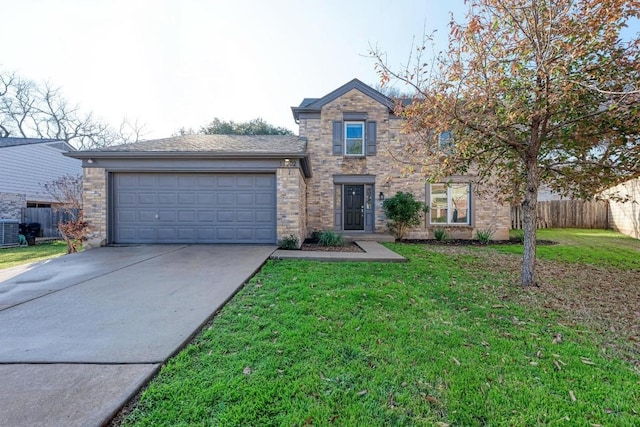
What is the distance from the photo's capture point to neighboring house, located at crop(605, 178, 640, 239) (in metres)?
11.9

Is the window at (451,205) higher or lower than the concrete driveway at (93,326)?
higher

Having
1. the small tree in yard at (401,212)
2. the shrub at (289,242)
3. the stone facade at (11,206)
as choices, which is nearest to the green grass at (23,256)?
the stone facade at (11,206)

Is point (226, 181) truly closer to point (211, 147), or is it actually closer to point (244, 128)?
point (211, 147)

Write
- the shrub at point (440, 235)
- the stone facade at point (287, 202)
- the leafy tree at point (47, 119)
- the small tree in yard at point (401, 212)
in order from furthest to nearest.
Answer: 1. the leafy tree at point (47, 119)
2. the shrub at point (440, 235)
3. the small tree in yard at point (401, 212)
4. the stone facade at point (287, 202)

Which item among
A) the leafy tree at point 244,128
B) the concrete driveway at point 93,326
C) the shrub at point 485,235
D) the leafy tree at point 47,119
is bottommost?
the concrete driveway at point 93,326

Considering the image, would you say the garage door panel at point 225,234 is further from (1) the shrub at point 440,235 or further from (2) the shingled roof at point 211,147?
(1) the shrub at point 440,235

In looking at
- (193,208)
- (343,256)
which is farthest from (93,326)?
(193,208)

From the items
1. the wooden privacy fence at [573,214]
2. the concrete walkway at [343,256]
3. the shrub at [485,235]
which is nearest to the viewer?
the concrete walkway at [343,256]

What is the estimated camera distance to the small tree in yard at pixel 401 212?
1056 centimetres

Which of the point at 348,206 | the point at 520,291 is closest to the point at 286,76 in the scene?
the point at 348,206

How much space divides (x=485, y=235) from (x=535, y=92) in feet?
24.7

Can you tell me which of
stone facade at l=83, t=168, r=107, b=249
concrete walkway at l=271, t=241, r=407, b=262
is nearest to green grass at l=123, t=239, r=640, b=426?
concrete walkway at l=271, t=241, r=407, b=262

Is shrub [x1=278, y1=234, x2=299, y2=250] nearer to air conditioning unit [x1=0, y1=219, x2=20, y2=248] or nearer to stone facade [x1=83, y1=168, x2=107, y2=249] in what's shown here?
stone facade [x1=83, y1=168, x2=107, y2=249]

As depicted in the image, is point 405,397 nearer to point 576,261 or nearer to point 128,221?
point 576,261
